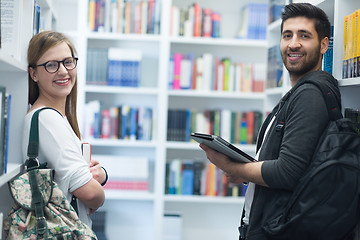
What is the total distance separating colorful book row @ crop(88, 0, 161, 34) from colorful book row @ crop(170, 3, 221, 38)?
160 millimetres

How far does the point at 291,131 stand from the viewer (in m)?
1.61

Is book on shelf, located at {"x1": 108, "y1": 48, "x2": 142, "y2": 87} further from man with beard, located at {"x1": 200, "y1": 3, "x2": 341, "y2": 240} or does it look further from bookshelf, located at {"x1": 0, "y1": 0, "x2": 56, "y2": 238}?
man with beard, located at {"x1": 200, "y1": 3, "x2": 341, "y2": 240}

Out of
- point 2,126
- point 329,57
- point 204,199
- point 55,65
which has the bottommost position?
point 204,199

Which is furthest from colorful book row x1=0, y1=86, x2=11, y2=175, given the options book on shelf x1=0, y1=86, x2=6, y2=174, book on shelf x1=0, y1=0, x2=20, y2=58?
book on shelf x1=0, y1=0, x2=20, y2=58

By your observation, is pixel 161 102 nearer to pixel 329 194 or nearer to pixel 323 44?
pixel 323 44

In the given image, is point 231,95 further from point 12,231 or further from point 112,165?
point 12,231

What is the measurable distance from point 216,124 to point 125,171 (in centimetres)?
91

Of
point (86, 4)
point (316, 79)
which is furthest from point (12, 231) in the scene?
point (86, 4)

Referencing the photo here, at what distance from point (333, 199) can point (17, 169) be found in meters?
1.15

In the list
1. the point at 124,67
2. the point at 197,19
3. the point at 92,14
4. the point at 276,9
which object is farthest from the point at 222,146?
the point at 92,14

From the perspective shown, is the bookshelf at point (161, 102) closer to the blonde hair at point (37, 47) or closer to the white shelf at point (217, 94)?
the white shelf at point (217, 94)

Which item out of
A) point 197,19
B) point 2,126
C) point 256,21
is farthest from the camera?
point 256,21

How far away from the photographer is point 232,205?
13.9 feet

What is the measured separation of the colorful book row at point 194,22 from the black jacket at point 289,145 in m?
2.32
